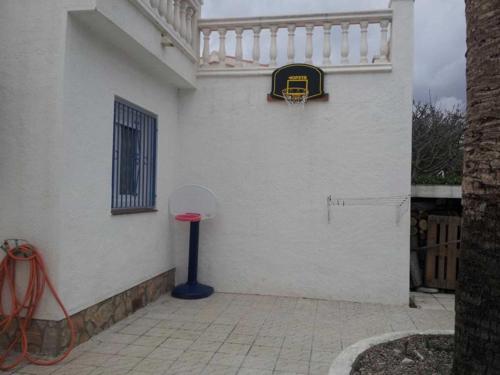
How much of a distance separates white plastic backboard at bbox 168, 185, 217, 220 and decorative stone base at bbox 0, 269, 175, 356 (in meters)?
0.98

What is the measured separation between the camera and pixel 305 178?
6098mm

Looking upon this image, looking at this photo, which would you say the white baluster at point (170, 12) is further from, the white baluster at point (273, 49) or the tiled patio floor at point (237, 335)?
the tiled patio floor at point (237, 335)

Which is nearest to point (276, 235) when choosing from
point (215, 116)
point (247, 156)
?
point (247, 156)

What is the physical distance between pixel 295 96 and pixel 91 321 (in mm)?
3826

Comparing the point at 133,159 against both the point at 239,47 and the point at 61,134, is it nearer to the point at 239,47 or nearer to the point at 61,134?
the point at 61,134

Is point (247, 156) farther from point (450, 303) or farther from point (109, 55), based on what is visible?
point (450, 303)

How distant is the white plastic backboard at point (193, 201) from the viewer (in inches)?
237

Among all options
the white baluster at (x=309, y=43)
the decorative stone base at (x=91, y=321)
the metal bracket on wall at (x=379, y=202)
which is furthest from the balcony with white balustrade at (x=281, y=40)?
the decorative stone base at (x=91, y=321)

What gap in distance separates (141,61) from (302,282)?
142 inches

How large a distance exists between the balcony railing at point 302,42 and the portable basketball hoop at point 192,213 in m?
1.86

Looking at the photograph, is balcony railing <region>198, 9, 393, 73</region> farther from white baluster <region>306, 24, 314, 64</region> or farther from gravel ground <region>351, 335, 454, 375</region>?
gravel ground <region>351, 335, 454, 375</region>

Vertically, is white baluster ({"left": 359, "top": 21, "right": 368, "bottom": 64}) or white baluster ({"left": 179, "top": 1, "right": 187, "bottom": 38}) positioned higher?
white baluster ({"left": 179, "top": 1, "right": 187, "bottom": 38})

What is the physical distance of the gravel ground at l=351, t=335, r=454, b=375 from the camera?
279 cm

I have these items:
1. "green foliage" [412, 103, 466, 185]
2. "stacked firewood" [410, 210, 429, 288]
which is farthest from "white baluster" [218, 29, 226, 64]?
"green foliage" [412, 103, 466, 185]
